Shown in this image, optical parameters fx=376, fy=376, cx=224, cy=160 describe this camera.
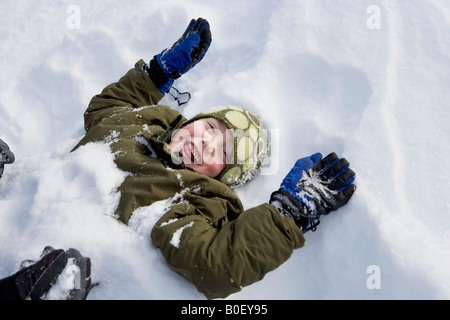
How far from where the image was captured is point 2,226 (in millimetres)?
1700

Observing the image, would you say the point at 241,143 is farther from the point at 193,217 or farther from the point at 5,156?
the point at 5,156

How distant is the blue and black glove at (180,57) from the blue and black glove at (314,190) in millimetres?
987

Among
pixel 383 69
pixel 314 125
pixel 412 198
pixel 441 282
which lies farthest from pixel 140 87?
pixel 441 282

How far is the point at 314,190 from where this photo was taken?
187cm

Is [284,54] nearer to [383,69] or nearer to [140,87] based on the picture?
[383,69]

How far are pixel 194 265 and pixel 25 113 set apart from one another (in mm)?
1764

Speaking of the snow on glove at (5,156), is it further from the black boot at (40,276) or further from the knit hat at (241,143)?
the knit hat at (241,143)

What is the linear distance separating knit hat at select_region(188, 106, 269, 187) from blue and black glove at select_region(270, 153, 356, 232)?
0.22m

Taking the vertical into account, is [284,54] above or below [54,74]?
below

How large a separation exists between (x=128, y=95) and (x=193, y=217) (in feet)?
3.40

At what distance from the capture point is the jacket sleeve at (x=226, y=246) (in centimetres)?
151

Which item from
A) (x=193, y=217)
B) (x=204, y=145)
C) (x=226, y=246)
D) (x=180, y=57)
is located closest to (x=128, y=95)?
(x=180, y=57)

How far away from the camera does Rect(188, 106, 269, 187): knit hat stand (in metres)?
1.92

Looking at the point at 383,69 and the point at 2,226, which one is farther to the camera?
the point at 383,69
